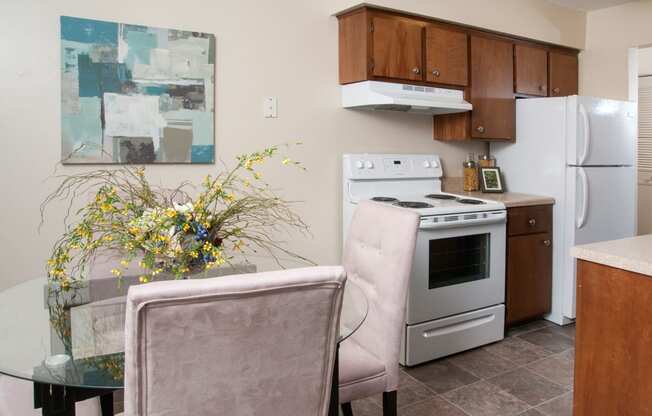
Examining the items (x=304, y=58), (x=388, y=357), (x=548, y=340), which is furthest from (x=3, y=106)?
(x=548, y=340)

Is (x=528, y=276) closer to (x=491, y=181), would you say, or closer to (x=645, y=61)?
(x=491, y=181)

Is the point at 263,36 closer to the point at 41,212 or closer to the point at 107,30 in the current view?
the point at 107,30

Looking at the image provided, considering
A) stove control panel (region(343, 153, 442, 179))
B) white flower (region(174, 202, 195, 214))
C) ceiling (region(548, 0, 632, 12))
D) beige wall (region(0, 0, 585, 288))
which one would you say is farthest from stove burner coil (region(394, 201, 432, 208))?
ceiling (region(548, 0, 632, 12))

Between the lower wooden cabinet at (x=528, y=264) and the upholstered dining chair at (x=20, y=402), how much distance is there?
2.52 metres

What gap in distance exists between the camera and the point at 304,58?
2.94m

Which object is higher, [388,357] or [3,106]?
[3,106]

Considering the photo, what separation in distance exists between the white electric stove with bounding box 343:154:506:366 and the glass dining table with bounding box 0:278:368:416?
44.5 inches

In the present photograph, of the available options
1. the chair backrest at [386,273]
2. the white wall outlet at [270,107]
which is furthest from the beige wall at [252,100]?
the chair backrest at [386,273]

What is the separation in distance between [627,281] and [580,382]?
0.40 m

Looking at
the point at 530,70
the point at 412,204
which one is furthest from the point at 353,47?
the point at 530,70

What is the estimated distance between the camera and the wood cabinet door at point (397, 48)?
2.92m

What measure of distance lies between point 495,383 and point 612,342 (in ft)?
3.69

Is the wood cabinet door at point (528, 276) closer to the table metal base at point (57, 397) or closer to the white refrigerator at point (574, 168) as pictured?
the white refrigerator at point (574, 168)

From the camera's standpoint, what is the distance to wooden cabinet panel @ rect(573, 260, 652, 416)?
1487mm
